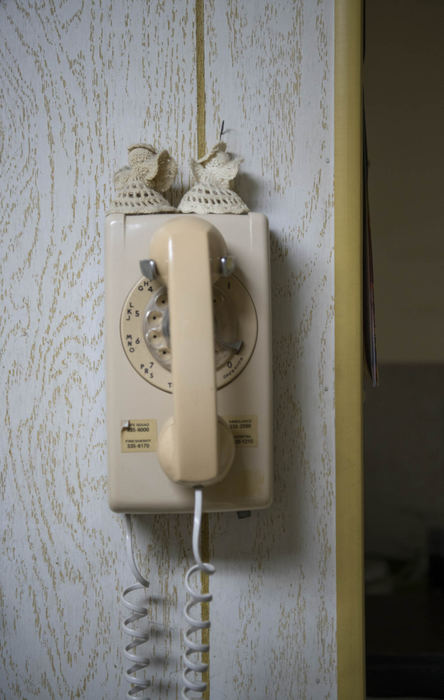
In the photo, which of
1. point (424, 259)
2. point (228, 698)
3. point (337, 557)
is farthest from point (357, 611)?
point (424, 259)

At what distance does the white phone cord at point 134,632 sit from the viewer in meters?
0.49

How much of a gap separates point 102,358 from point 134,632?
28cm

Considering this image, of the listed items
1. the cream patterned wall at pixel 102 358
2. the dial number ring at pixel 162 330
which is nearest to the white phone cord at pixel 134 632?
the cream patterned wall at pixel 102 358

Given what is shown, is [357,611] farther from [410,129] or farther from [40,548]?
[410,129]

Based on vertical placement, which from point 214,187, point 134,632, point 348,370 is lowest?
point 134,632

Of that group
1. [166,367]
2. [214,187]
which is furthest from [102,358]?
[214,187]

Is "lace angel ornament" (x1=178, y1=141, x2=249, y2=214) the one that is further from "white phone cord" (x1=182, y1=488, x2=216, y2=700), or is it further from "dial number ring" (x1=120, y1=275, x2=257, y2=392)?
"white phone cord" (x1=182, y1=488, x2=216, y2=700)

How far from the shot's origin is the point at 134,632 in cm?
49

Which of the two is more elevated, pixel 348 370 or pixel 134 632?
pixel 348 370

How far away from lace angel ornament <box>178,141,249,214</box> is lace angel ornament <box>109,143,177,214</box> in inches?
0.8

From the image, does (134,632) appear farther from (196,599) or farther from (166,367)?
(166,367)

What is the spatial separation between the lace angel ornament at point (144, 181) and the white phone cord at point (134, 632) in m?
0.31

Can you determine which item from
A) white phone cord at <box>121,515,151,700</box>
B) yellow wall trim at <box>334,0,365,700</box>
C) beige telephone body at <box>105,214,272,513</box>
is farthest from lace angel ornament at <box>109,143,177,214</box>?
white phone cord at <box>121,515,151,700</box>

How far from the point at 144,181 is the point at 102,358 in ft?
0.60
